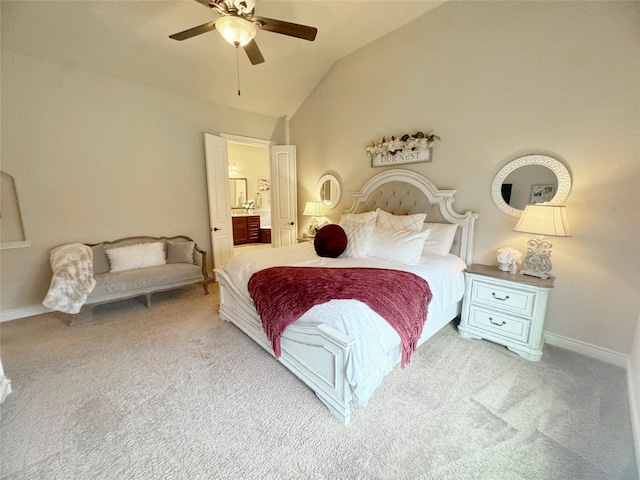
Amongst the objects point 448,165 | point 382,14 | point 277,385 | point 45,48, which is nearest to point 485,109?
point 448,165

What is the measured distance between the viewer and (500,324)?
2322 mm

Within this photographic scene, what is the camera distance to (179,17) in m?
2.65

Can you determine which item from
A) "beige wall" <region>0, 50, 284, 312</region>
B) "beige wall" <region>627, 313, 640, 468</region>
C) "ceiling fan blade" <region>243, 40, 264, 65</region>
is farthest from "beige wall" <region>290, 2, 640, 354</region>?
"beige wall" <region>0, 50, 284, 312</region>

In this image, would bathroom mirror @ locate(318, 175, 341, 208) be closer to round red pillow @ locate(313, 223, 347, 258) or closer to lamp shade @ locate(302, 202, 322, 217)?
lamp shade @ locate(302, 202, 322, 217)

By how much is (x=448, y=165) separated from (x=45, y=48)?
14.8ft

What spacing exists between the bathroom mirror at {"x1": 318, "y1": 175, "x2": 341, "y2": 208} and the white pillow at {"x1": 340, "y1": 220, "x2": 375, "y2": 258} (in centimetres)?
134

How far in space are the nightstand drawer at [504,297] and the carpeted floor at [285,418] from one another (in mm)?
402

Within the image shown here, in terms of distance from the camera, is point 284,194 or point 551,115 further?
point 284,194

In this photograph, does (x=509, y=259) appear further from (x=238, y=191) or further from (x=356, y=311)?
(x=238, y=191)

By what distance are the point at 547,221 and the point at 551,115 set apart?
967 millimetres

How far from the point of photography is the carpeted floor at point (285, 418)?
→ 132 cm

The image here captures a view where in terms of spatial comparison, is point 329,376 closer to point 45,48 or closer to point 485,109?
point 485,109

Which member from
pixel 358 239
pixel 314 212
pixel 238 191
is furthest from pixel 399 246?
pixel 238 191

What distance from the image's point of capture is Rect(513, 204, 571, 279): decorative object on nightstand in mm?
2051
